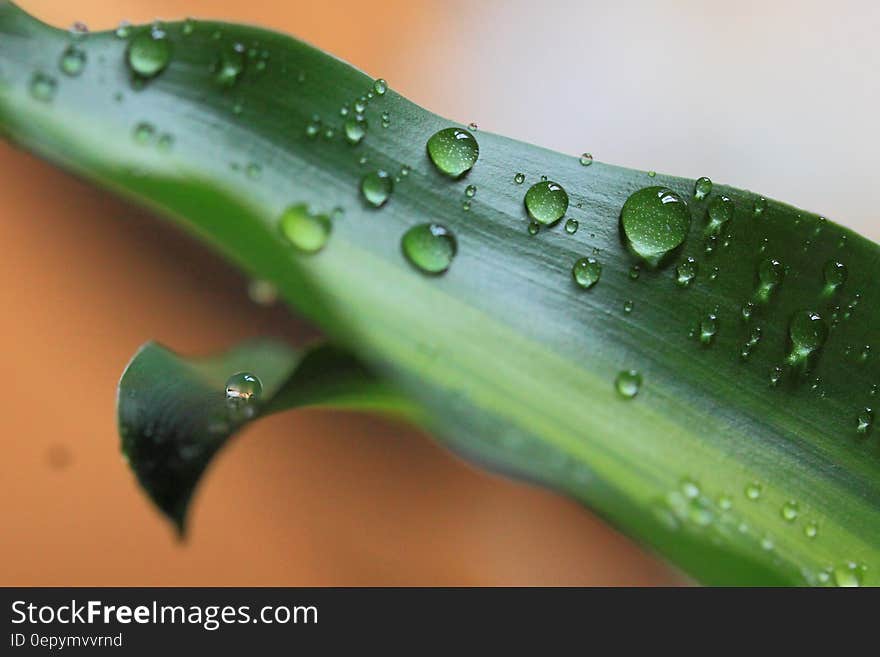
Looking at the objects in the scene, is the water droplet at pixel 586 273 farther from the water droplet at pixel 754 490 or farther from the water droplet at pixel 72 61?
the water droplet at pixel 72 61

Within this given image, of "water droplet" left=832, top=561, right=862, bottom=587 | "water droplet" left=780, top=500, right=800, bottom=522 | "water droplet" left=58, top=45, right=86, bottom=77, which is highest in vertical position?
"water droplet" left=58, top=45, right=86, bottom=77

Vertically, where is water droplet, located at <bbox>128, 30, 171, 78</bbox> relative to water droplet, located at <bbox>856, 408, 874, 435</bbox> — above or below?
above

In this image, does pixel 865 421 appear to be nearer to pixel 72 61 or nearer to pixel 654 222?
pixel 654 222

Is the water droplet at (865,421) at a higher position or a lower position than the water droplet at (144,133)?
lower

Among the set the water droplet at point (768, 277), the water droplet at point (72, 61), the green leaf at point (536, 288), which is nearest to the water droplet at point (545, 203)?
the green leaf at point (536, 288)

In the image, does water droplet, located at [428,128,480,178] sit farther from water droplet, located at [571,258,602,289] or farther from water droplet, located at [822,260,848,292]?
water droplet, located at [822,260,848,292]

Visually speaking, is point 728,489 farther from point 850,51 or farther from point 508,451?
point 850,51

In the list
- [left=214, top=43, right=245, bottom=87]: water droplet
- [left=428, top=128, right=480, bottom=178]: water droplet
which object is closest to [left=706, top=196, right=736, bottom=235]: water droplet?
[left=428, top=128, right=480, bottom=178]: water droplet

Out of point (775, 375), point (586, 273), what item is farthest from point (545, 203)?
point (775, 375)
